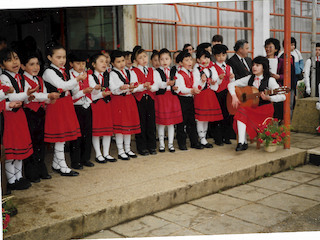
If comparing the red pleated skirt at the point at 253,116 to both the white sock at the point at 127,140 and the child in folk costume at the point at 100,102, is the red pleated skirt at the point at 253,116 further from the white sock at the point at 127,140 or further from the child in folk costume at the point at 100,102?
the child in folk costume at the point at 100,102

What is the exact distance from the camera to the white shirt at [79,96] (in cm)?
489

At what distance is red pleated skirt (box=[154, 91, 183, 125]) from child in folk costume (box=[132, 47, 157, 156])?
98 millimetres

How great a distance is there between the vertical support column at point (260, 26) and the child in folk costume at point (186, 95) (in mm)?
4384

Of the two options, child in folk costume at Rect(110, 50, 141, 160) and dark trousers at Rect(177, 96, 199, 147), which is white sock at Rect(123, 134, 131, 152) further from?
dark trousers at Rect(177, 96, 199, 147)

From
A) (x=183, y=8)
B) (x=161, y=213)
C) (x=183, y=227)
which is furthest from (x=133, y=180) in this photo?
(x=183, y=8)

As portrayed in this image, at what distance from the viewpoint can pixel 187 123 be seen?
A: 615 centimetres

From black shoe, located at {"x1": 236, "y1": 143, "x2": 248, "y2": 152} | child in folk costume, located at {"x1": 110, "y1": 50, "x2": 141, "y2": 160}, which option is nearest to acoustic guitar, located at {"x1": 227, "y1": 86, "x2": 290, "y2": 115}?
black shoe, located at {"x1": 236, "y1": 143, "x2": 248, "y2": 152}

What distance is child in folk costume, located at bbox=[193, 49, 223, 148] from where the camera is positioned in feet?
19.8

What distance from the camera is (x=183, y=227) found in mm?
3844

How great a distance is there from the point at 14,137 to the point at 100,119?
1.28 m

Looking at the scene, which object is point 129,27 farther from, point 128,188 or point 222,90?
point 128,188

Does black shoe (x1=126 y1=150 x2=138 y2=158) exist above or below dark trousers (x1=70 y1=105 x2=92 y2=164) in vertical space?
below

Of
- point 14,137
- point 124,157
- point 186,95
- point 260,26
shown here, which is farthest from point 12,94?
point 260,26

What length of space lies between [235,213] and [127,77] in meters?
2.34
